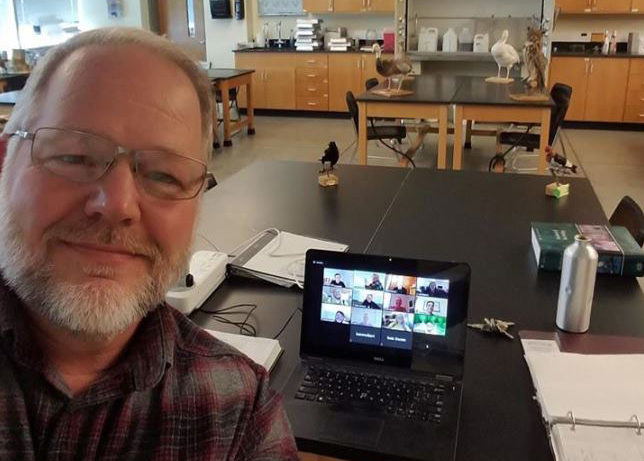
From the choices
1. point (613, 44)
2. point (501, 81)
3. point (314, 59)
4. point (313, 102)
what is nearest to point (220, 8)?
point (314, 59)

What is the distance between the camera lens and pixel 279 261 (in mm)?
1978

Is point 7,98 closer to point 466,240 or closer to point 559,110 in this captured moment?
point 559,110

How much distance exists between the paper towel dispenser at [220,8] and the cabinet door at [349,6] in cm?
157

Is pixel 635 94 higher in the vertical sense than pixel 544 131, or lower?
lower

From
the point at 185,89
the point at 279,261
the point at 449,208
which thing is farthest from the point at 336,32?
the point at 185,89

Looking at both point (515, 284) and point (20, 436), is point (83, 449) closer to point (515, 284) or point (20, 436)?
point (20, 436)

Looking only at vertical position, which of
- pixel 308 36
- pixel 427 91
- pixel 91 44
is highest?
pixel 91 44

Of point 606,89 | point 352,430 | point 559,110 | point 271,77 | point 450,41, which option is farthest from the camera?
point 271,77

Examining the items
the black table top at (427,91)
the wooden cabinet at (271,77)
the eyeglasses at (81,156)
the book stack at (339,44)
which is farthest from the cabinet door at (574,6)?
the eyeglasses at (81,156)

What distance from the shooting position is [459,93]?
5.28 meters

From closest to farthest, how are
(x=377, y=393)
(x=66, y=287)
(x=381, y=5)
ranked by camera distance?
(x=66, y=287), (x=377, y=393), (x=381, y=5)

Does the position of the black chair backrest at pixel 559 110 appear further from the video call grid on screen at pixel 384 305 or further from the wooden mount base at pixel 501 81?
the video call grid on screen at pixel 384 305

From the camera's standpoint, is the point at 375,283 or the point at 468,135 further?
the point at 468,135

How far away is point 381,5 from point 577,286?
755 centimetres
